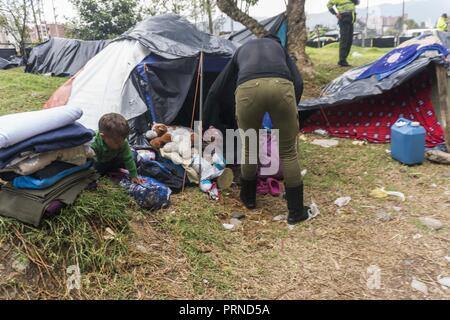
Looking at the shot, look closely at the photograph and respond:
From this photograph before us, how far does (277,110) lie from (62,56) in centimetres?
853

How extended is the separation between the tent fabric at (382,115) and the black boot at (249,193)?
2218 mm

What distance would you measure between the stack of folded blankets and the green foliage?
1181 cm

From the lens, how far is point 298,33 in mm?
6855

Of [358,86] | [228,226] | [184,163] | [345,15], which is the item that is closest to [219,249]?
[228,226]

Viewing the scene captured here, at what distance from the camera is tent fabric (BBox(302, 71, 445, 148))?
14.2ft

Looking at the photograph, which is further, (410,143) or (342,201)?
(410,143)

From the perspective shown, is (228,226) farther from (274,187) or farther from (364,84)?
(364,84)

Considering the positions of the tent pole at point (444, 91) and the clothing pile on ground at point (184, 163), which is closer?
the clothing pile on ground at point (184, 163)

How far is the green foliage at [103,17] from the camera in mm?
12961

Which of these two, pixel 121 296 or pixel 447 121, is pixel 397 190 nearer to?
pixel 447 121

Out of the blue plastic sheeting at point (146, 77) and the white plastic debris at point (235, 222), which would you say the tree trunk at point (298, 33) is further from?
the white plastic debris at point (235, 222)

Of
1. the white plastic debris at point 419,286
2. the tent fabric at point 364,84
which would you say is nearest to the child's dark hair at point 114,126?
the white plastic debris at point 419,286

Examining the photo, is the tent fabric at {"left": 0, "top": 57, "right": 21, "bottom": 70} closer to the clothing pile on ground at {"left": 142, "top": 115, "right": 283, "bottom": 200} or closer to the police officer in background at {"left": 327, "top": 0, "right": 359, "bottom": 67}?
the police officer in background at {"left": 327, "top": 0, "right": 359, "bottom": 67}

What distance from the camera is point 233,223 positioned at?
2939 millimetres
